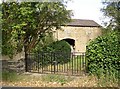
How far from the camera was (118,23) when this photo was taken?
5.60 meters

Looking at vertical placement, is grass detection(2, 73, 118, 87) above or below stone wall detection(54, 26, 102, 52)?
below

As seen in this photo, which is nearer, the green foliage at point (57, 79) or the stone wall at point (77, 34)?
the green foliage at point (57, 79)

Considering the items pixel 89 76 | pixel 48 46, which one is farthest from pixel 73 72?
pixel 48 46

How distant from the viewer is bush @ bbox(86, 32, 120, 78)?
4660 millimetres

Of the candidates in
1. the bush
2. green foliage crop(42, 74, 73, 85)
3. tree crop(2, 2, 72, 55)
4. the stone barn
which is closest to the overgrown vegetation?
tree crop(2, 2, 72, 55)

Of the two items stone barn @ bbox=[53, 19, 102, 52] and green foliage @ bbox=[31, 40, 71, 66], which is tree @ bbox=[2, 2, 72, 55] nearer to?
green foliage @ bbox=[31, 40, 71, 66]

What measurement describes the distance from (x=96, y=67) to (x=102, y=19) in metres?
2.57

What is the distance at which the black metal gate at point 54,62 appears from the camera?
5.71 m

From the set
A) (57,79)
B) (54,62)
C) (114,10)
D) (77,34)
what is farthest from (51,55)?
(77,34)

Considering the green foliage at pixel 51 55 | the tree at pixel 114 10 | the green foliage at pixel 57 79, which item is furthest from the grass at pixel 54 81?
the tree at pixel 114 10

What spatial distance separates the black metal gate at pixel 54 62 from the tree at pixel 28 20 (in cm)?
34

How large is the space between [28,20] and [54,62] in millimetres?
1883

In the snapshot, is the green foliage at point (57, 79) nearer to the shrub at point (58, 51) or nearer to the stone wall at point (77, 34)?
the shrub at point (58, 51)

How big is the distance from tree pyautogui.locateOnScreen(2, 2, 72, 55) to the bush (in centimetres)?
102
